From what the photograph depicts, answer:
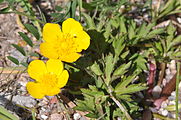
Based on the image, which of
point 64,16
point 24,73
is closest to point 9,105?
point 24,73

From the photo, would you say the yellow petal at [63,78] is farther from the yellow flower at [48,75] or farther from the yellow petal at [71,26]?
the yellow petal at [71,26]

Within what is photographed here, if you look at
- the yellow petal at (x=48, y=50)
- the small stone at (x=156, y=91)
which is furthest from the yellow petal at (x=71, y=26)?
the small stone at (x=156, y=91)

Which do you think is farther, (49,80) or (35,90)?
(49,80)

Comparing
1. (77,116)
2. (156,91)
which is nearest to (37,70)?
(77,116)

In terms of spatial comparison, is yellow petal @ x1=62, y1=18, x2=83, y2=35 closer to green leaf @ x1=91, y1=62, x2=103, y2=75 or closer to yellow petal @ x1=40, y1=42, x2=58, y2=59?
yellow petal @ x1=40, y1=42, x2=58, y2=59

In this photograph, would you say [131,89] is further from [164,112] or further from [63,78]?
[164,112]

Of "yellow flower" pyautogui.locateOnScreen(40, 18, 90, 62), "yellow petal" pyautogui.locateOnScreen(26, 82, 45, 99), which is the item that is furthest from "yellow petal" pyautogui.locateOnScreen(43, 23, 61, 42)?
"yellow petal" pyautogui.locateOnScreen(26, 82, 45, 99)
